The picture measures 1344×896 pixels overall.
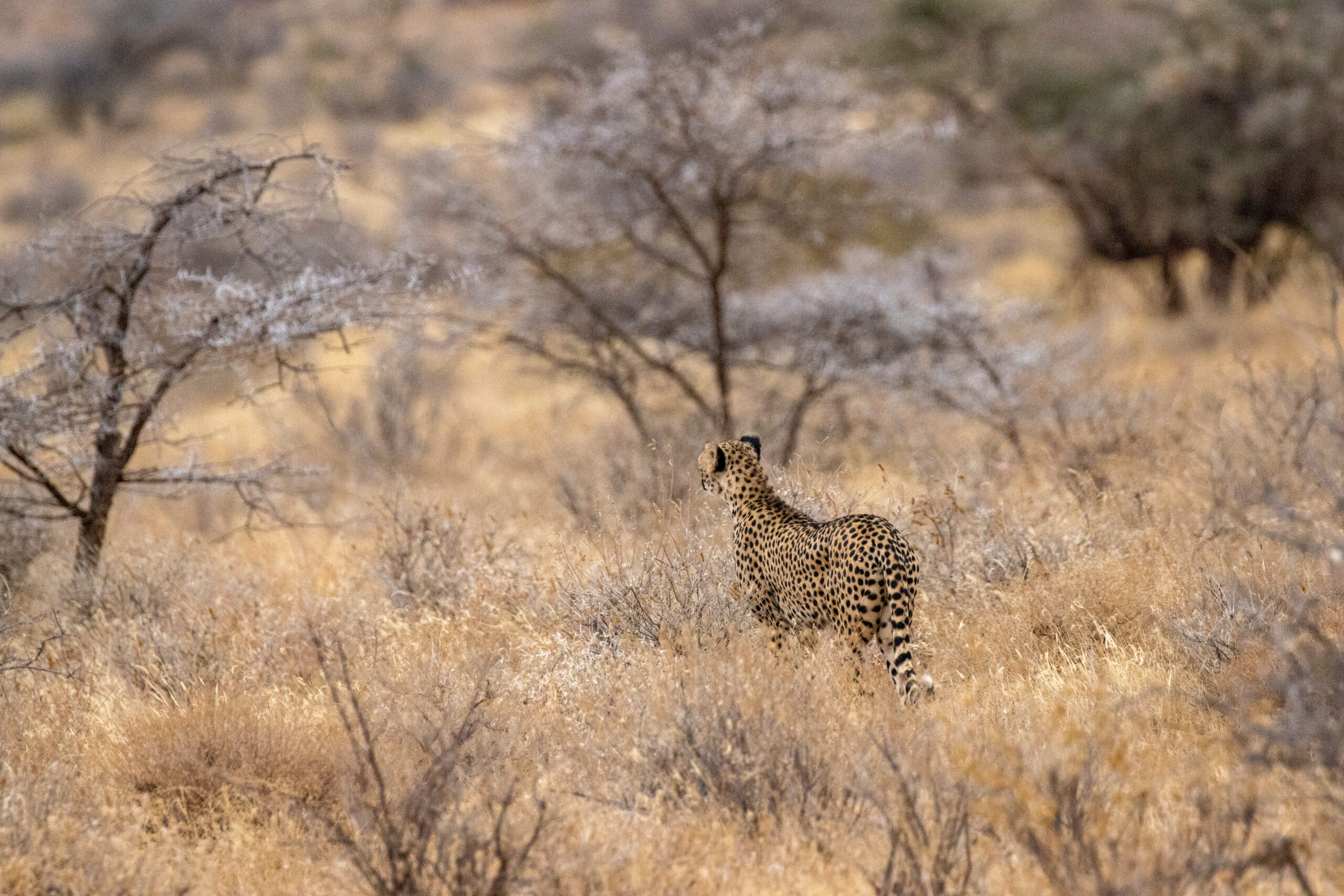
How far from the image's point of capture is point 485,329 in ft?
34.1

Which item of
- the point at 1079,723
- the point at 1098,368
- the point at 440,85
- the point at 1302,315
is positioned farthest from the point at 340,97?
the point at 1079,723

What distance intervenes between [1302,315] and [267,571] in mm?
13394

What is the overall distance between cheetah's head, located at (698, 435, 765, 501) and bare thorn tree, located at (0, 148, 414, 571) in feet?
6.04

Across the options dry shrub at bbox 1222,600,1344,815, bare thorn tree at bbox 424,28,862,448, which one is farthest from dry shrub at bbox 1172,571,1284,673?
bare thorn tree at bbox 424,28,862,448

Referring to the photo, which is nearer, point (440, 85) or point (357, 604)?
point (357, 604)

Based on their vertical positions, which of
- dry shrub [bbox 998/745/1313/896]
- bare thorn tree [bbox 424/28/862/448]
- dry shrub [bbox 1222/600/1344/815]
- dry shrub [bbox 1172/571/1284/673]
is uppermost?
bare thorn tree [bbox 424/28/862/448]

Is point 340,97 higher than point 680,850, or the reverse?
point 340,97

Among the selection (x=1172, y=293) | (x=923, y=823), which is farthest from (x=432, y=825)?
(x=1172, y=293)

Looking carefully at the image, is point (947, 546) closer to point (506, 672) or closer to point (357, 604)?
point (506, 672)

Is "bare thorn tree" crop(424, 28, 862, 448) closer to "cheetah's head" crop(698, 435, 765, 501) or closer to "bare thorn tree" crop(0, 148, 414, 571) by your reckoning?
"bare thorn tree" crop(0, 148, 414, 571)

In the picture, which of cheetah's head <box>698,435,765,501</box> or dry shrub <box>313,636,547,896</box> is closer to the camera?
Result: dry shrub <box>313,636,547,896</box>

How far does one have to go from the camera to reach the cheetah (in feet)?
14.3

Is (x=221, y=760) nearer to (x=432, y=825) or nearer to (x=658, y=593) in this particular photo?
(x=432, y=825)

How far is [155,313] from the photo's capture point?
7000 millimetres
